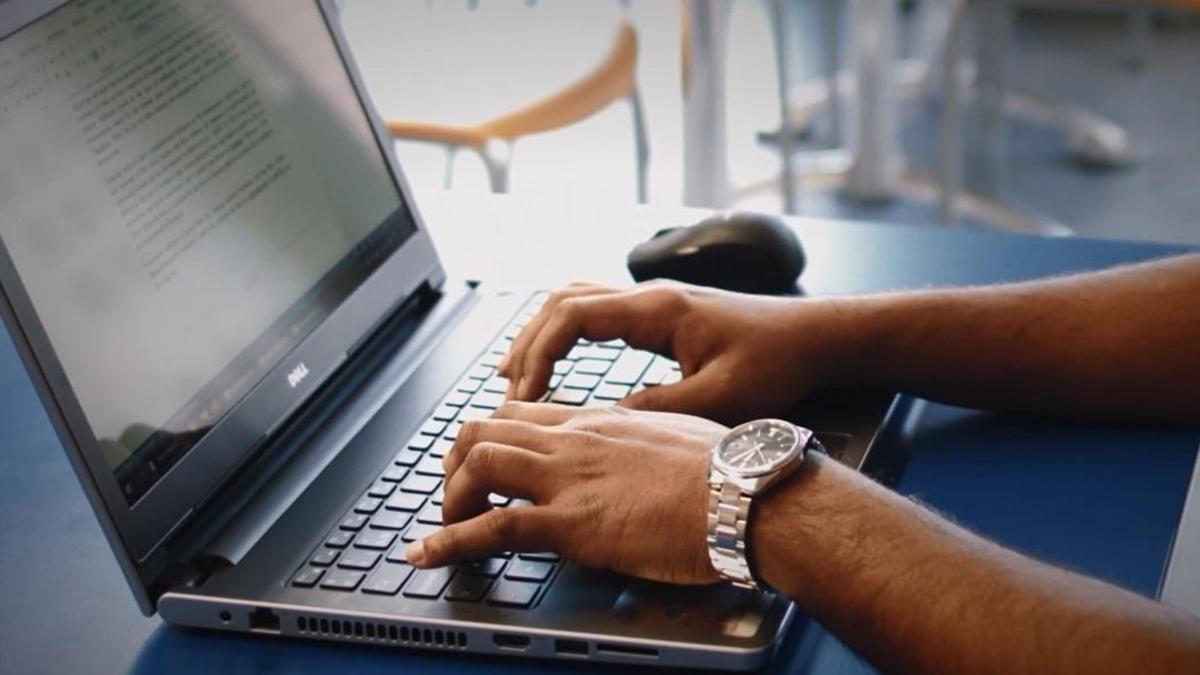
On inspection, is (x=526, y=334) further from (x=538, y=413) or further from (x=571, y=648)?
(x=571, y=648)

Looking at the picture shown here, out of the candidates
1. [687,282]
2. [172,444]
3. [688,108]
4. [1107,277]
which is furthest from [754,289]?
[688,108]

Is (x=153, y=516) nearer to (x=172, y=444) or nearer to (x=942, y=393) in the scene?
(x=172, y=444)

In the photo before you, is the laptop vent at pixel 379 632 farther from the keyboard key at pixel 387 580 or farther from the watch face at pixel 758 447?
the watch face at pixel 758 447

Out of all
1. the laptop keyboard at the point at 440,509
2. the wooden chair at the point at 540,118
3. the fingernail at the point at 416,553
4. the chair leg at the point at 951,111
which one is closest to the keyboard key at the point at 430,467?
the laptop keyboard at the point at 440,509

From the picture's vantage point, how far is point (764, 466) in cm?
90

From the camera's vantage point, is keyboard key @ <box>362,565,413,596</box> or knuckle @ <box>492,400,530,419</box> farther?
knuckle @ <box>492,400,530,419</box>

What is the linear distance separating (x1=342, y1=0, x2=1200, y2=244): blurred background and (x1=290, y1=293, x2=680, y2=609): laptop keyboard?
105 centimetres

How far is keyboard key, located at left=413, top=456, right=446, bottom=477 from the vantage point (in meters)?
1.03

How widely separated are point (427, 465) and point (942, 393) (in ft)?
1.16

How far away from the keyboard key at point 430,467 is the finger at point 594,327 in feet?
0.26

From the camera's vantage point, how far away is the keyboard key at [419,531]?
3.13ft

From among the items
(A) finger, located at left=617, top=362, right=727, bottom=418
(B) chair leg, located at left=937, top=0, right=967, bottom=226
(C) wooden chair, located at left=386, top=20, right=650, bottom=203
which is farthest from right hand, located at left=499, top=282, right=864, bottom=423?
(B) chair leg, located at left=937, top=0, right=967, bottom=226

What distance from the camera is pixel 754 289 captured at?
1251 millimetres

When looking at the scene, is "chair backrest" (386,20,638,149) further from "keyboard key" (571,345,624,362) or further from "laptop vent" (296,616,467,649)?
"laptop vent" (296,616,467,649)
